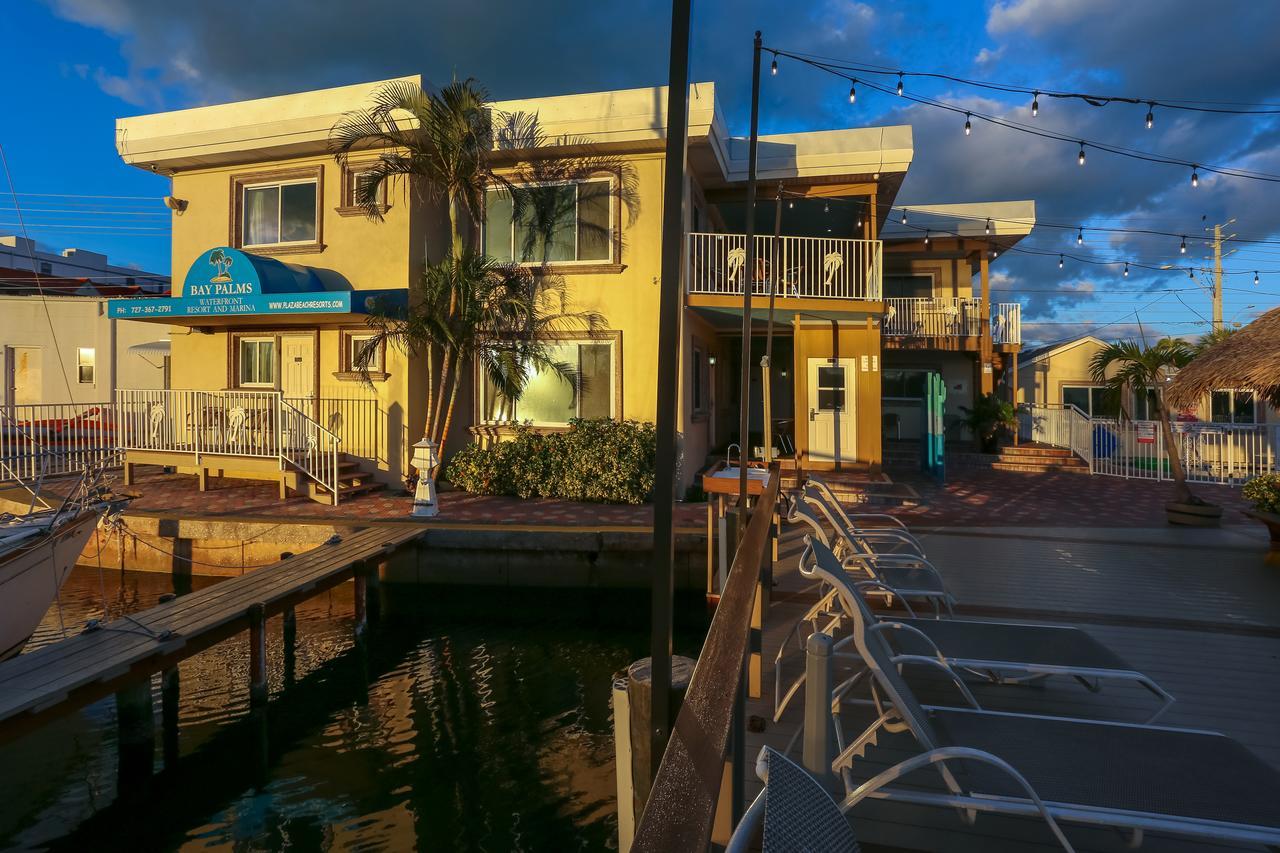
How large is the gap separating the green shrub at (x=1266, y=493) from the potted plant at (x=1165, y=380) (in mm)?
1334

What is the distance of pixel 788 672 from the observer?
14.6 ft

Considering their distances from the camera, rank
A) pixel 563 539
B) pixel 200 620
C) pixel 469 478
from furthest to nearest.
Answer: pixel 469 478 < pixel 563 539 < pixel 200 620

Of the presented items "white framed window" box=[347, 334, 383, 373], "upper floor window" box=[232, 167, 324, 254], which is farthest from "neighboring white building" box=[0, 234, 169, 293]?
"white framed window" box=[347, 334, 383, 373]

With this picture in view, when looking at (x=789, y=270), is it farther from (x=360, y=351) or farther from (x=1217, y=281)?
(x=1217, y=281)

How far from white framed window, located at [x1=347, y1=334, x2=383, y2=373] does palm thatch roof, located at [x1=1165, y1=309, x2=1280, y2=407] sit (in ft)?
38.2

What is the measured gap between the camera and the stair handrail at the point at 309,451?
10.8 meters

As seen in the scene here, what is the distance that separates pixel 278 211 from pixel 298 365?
9.36ft

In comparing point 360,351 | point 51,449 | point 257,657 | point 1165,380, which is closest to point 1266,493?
point 1165,380

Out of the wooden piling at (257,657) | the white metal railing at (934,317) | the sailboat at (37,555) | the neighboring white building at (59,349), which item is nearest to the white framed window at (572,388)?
the sailboat at (37,555)

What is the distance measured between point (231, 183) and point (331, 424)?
16.3 feet

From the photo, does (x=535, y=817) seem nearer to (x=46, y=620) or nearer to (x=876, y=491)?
(x=46, y=620)

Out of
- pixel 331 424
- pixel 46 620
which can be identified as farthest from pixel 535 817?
pixel 331 424

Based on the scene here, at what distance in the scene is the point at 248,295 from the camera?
11.3 m

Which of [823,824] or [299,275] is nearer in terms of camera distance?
[823,824]
